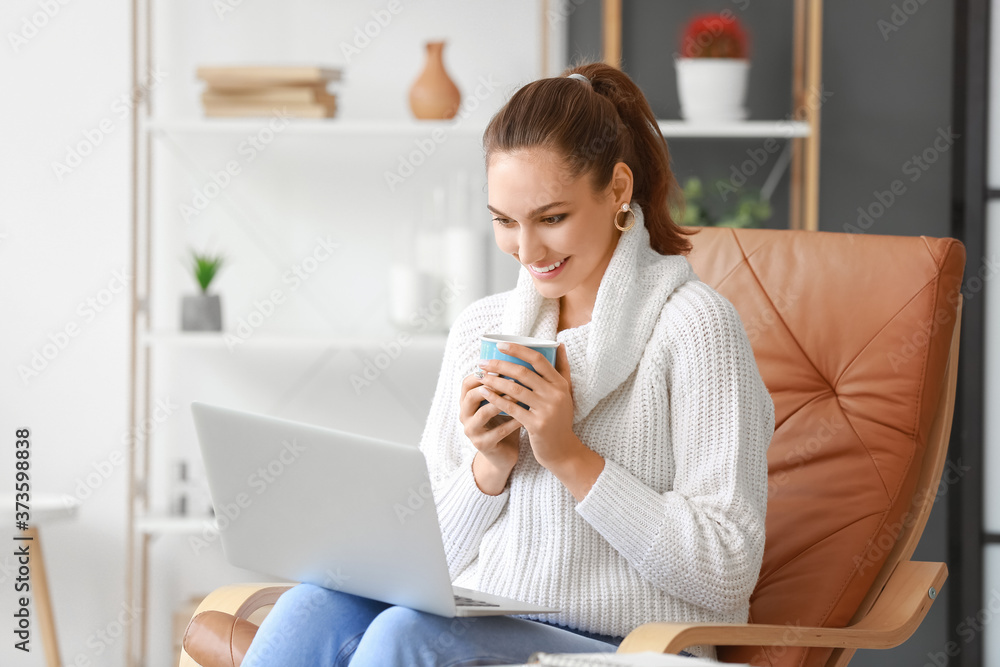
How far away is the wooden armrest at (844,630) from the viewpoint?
1095 mm

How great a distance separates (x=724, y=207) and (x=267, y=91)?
1140 millimetres

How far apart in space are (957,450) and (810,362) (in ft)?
3.19

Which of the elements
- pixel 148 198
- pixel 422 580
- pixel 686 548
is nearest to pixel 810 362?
pixel 686 548

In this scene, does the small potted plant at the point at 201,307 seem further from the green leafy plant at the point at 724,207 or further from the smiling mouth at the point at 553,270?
the smiling mouth at the point at 553,270

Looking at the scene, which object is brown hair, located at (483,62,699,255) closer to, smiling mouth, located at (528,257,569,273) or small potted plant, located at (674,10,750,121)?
smiling mouth, located at (528,257,569,273)

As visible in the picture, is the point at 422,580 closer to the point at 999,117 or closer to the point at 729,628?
the point at 729,628

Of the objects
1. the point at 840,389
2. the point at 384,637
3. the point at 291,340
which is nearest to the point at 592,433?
the point at 384,637

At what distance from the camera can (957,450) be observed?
2.33 meters

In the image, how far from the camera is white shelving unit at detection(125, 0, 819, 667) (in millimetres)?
2301

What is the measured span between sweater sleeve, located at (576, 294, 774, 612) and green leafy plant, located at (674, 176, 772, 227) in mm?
976

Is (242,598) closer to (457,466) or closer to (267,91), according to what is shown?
(457,466)

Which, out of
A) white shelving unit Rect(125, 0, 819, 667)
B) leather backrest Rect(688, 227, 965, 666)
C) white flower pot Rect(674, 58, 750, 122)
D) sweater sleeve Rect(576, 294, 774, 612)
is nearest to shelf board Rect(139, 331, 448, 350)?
white shelving unit Rect(125, 0, 819, 667)

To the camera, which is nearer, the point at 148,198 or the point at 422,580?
the point at 422,580

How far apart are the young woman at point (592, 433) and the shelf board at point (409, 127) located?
0.94 m
